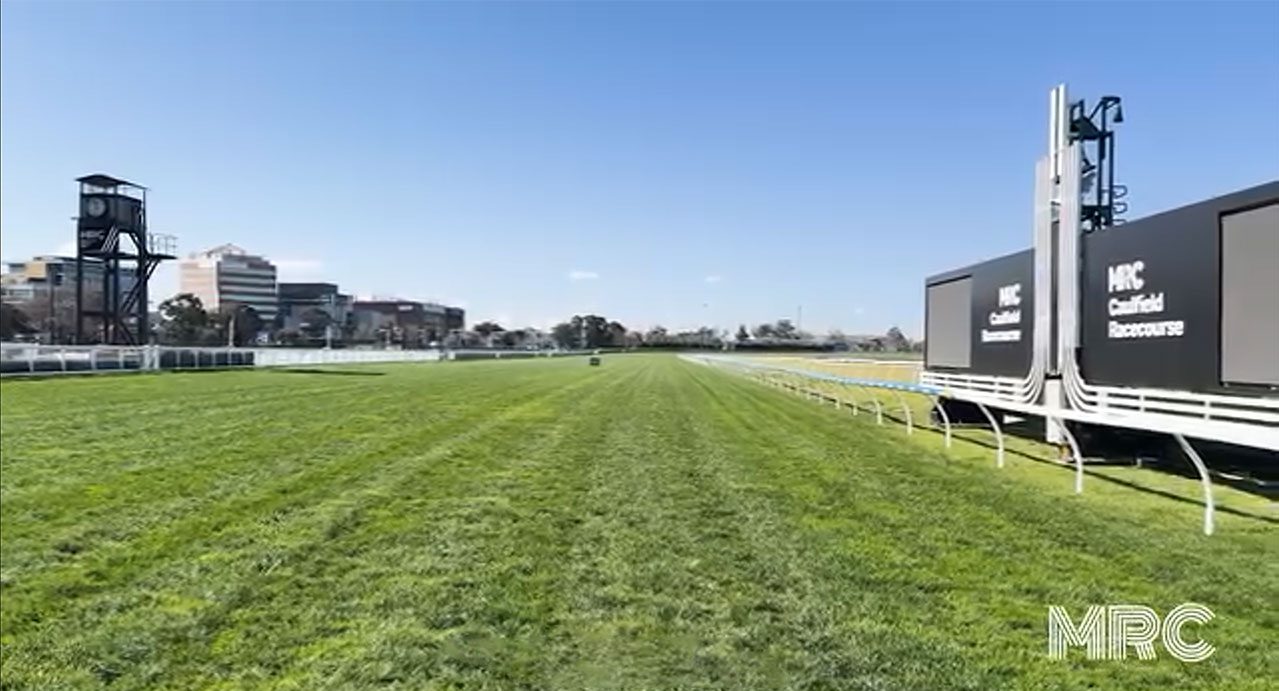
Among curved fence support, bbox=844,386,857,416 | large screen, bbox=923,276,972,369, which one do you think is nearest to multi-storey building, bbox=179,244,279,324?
large screen, bbox=923,276,972,369

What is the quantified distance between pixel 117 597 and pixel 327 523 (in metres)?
1.54

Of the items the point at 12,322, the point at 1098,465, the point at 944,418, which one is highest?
the point at 12,322

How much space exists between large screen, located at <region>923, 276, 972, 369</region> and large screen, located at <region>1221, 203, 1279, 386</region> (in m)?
6.78

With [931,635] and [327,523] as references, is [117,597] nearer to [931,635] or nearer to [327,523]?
[327,523]

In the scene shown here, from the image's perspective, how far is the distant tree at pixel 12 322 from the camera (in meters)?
3.00

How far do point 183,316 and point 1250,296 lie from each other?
7.57 m

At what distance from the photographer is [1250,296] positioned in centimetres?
725

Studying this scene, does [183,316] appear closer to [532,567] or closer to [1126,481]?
[532,567]

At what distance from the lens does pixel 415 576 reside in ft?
13.0

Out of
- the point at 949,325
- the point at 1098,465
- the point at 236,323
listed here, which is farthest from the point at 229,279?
the point at 949,325

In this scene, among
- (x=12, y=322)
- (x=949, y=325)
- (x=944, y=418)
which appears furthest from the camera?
(x=949, y=325)

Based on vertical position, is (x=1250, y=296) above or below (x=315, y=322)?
above

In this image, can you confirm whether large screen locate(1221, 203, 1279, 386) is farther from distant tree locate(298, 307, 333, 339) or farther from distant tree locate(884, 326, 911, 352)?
distant tree locate(298, 307, 333, 339)

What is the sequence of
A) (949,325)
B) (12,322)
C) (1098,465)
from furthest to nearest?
(949,325) → (1098,465) → (12,322)
